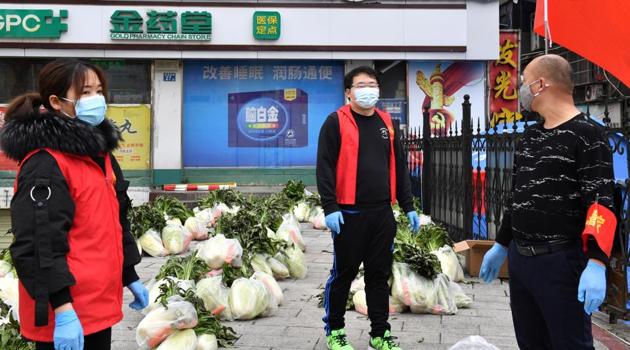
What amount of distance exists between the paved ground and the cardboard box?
14.2 inches

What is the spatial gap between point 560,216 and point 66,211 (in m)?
2.00

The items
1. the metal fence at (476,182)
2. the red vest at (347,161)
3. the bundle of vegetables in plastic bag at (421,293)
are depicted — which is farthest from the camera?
the bundle of vegetables in plastic bag at (421,293)

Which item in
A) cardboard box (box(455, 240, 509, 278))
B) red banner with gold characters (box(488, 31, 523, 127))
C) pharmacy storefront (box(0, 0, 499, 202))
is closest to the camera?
cardboard box (box(455, 240, 509, 278))

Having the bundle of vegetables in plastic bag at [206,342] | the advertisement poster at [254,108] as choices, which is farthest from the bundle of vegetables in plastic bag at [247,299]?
the advertisement poster at [254,108]

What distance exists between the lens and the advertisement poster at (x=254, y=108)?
15141 mm

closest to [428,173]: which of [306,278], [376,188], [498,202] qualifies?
[498,202]

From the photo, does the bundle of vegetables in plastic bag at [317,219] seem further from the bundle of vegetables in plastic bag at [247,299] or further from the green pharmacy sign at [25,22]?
the green pharmacy sign at [25,22]

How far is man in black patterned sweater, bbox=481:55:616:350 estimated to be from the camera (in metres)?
2.38

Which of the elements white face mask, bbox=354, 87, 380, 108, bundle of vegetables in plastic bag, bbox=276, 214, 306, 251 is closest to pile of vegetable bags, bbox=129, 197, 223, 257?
bundle of vegetables in plastic bag, bbox=276, 214, 306, 251

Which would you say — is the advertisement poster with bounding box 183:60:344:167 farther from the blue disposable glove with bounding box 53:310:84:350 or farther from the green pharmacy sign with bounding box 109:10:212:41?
the blue disposable glove with bounding box 53:310:84:350

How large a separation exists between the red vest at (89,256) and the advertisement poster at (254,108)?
1286cm

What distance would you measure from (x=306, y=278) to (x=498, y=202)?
2.28m

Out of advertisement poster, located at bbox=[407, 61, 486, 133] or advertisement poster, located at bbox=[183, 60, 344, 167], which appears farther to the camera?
advertisement poster, located at bbox=[407, 61, 486, 133]

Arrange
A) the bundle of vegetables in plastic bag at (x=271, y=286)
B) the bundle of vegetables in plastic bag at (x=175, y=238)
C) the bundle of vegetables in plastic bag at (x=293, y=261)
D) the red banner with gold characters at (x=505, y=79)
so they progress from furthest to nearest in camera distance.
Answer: the red banner with gold characters at (x=505, y=79) < the bundle of vegetables in plastic bag at (x=175, y=238) < the bundle of vegetables in plastic bag at (x=293, y=261) < the bundle of vegetables in plastic bag at (x=271, y=286)
